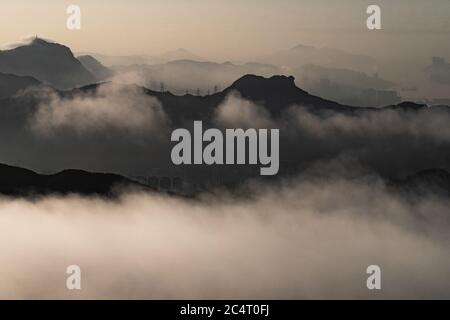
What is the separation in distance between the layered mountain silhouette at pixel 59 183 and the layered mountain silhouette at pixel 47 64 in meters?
3.31

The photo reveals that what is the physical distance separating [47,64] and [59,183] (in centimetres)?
462

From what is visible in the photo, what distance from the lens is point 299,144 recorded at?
23.5 meters

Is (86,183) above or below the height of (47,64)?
below

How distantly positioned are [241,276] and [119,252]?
3.89 m

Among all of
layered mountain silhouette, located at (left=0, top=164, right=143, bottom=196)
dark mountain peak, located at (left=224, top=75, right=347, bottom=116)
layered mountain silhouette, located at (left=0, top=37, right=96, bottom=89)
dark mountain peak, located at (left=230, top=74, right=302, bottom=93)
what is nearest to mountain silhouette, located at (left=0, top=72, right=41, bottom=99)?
layered mountain silhouette, located at (left=0, top=37, right=96, bottom=89)

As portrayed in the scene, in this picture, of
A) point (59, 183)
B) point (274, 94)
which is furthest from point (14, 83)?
point (274, 94)

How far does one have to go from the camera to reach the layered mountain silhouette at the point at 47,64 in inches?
750

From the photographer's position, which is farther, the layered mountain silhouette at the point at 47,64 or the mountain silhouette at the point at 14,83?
the mountain silhouette at the point at 14,83

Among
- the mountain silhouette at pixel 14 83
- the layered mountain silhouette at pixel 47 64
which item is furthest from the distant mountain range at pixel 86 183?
the layered mountain silhouette at pixel 47 64

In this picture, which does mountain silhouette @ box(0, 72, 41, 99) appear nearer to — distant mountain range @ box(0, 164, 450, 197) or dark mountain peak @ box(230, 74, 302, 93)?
distant mountain range @ box(0, 164, 450, 197)

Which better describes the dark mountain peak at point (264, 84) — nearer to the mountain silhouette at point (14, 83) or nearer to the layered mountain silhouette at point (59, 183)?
the layered mountain silhouette at point (59, 183)

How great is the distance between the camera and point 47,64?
21391 mm

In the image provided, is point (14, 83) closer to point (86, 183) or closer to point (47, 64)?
point (47, 64)
